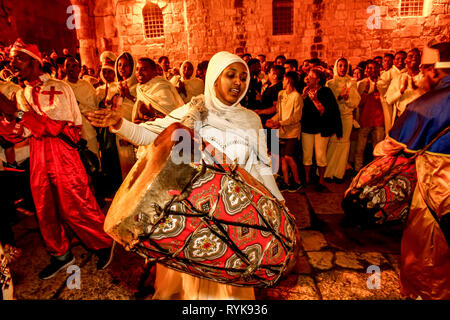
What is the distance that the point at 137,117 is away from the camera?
4.20m

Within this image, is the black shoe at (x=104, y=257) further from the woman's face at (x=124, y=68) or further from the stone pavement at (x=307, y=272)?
the woman's face at (x=124, y=68)

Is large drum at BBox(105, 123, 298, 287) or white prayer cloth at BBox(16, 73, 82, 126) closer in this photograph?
large drum at BBox(105, 123, 298, 287)

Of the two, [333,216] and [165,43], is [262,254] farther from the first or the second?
[165,43]

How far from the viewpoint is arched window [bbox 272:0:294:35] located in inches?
543

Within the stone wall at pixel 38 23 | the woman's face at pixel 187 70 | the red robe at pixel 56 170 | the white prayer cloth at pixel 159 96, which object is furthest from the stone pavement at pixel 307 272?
the stone wall at pixel 38 23

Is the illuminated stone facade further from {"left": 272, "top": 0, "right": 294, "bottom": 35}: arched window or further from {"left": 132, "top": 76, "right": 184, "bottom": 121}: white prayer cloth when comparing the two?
{"left": 132, "top": 76, "right": 184, "bottom": 121}: white prayer cloth

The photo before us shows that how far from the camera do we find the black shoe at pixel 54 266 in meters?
3.01

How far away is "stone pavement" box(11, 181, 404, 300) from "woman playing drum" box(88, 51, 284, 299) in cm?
85

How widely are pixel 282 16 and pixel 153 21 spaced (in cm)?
683

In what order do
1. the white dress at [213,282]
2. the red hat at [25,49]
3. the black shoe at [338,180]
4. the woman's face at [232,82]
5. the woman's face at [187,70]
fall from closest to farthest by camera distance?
the white dress at [213,282], the woman's face at [232,82], the red hat at [25,49], the black shoe at [338,180], the woman's face at [187,70]

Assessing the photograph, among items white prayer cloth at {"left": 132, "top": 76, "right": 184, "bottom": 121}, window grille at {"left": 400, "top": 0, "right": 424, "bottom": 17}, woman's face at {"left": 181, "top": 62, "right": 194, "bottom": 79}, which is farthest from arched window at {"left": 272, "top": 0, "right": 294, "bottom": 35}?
white prayer cloth at {"left": 132, "top": 76, "right": 184, "bottom": 121}

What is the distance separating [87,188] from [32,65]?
51.6 inches

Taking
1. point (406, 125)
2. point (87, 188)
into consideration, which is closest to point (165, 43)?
point (87, 188)

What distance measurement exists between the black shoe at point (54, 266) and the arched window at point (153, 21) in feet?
46.4
